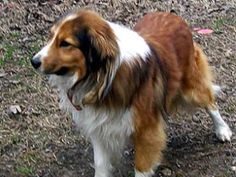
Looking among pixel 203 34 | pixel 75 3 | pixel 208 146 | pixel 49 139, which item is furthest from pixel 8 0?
pixel 208 146

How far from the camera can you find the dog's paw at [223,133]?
531 cm

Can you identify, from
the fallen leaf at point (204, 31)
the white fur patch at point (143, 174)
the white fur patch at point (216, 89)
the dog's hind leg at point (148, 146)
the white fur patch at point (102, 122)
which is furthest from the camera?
the fallen leaf at point (204, 31)

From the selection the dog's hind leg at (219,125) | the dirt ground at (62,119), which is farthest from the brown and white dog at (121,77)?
the dirt ground at (62,119)

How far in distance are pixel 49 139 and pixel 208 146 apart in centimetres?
127

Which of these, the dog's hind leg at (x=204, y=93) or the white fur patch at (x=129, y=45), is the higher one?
the white fur patch at (x=129, y=45)

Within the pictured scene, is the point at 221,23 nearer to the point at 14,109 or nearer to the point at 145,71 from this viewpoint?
the point at 14,109

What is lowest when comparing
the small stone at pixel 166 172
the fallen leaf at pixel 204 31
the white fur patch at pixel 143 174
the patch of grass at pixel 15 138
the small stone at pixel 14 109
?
the patch of grass at pixel 15 138

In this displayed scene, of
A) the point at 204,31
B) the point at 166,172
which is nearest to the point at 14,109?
the point at 166,172

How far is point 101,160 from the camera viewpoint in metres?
4.79

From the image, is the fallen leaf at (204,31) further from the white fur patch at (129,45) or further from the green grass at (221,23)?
the white fur patch at (129,45)

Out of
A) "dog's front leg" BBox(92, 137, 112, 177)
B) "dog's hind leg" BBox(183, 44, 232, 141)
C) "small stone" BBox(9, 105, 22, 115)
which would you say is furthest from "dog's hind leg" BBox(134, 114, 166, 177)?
"small stone" BBox(9, 105, 22, 115)

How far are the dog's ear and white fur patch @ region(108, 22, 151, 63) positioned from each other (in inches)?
2.6

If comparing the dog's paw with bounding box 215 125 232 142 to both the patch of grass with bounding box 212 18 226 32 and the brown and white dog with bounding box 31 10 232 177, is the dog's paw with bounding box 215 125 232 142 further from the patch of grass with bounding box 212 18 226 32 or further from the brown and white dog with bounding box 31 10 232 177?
the patch of grass with bounding box 212 18 226 32

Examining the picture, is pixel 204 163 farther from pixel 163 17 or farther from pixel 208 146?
pixel 163 17
